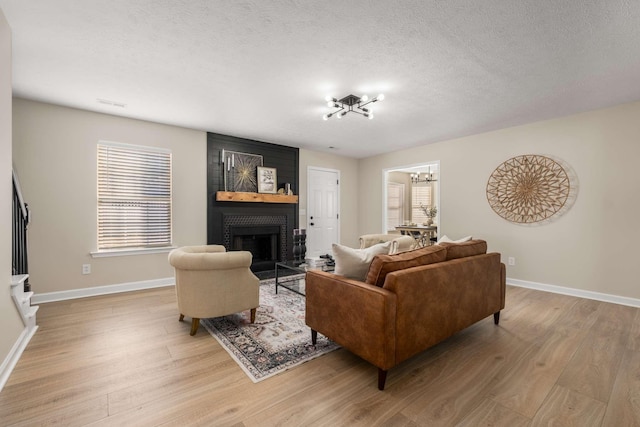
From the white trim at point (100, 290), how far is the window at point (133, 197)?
520mm

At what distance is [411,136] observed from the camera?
4906 millimetres

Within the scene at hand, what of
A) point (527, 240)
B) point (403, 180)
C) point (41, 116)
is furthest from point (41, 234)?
point (403, 180)

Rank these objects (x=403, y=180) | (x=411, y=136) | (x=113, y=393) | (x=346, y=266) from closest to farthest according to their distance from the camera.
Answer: (x=113, y=393) < (x=346, y=266) < (x=411, y=136) < (x=403, y=180)

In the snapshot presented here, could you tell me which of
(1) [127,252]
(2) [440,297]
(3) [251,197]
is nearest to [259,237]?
(3) [251,197]

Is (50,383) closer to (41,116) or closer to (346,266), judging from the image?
(346,266)

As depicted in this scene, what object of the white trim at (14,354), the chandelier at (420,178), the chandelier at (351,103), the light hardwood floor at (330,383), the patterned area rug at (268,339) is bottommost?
the light hardwood floor at (330,383)

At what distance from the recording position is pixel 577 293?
3768mm

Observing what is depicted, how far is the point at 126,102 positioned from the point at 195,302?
259 cm

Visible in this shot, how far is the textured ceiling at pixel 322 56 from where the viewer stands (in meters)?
1.89

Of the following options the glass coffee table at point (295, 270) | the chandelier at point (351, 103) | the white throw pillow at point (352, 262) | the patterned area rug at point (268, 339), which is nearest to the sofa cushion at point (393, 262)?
the white throw pillow at point (352, 262)

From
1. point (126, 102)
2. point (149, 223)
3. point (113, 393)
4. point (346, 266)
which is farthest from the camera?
point (149, 223)

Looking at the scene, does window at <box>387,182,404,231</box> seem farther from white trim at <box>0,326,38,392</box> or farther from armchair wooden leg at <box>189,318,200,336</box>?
white trim at <box>0,326,38,392</box>

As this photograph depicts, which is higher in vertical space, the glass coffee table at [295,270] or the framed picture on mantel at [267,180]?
the framed picture on mantel at [267,180]

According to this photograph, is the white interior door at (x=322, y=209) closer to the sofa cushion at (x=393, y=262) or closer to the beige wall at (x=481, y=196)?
the beige wall at (x=481, y=196)
